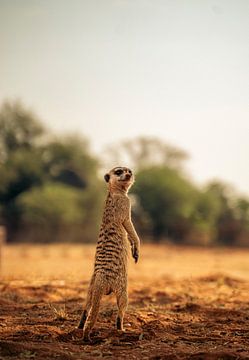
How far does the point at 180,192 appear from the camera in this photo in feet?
128

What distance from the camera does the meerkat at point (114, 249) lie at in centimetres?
604

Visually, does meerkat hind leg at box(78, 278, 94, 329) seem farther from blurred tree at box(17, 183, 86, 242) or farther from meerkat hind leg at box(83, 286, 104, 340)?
→ blurred tree at box(17, 183, 86, 242)

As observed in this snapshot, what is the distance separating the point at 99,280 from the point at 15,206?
99.1 feet

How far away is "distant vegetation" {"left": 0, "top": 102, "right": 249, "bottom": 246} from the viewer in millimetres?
34656

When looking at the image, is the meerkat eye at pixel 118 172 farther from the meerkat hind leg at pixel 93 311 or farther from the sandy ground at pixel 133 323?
the sandy ground at pixel 133 323

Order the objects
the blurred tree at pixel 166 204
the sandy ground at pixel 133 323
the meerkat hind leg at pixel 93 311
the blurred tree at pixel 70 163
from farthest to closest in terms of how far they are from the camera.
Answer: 1. the blurred tree at pixel 70 163
2. the blurred tree at pixel 166 204
3. the meerkat hind leg at pixel 93 311
4. the sandy ground at pixel 133 323

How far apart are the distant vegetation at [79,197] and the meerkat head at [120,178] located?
27664mm

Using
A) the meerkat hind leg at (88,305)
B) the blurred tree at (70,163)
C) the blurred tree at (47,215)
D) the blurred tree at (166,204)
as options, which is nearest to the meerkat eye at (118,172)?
the meerkat hind leg at (88,305)

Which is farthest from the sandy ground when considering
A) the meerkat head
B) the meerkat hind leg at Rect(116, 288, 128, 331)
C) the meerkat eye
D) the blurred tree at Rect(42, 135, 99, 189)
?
the blurred tree at Rect(42, 135, 99, 189)

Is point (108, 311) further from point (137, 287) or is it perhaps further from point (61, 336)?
point (137, 287)

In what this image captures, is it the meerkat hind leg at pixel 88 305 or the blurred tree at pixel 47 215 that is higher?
the blurred tree at pixel 47 215

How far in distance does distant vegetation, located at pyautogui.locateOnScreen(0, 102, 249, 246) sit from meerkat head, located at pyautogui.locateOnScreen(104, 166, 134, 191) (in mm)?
27664

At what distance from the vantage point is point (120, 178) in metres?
6.39

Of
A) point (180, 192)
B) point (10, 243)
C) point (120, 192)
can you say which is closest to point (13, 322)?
point (120, 192)
